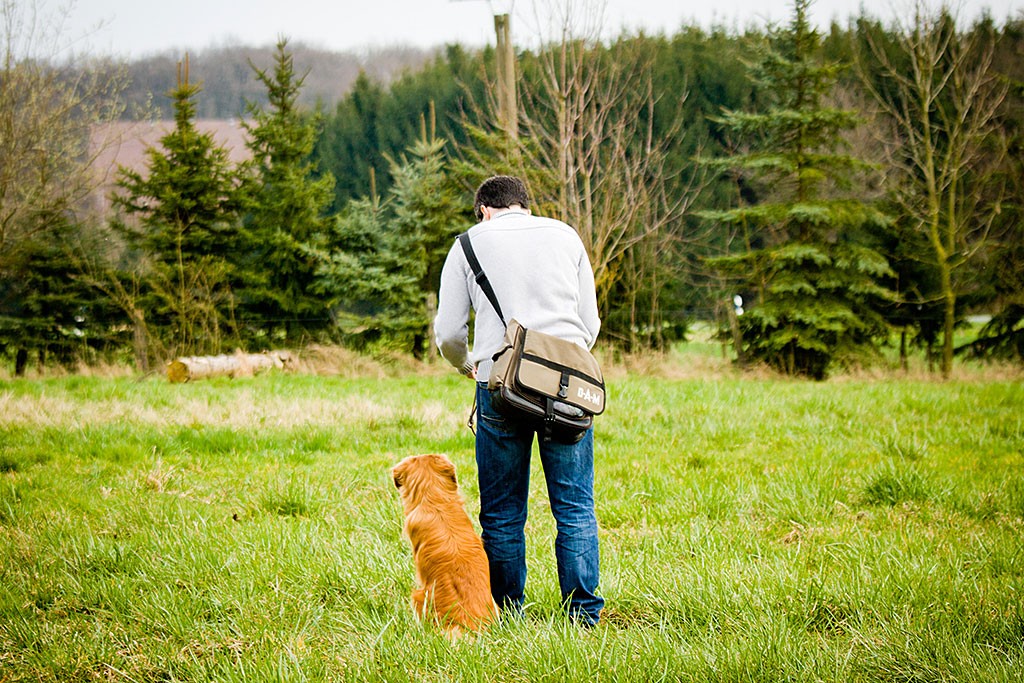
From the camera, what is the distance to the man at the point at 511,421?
3020 millimetres

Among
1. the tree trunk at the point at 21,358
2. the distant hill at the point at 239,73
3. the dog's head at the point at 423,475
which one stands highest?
the distant hill at the point at 239,73

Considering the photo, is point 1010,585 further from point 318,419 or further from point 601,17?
point 601,17

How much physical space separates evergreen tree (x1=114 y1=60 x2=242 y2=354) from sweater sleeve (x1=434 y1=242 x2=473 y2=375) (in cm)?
1487

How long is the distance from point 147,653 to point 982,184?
19794mm

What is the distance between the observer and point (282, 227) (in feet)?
63.6

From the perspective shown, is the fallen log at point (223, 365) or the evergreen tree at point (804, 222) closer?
the fallen log at point (223, 365)

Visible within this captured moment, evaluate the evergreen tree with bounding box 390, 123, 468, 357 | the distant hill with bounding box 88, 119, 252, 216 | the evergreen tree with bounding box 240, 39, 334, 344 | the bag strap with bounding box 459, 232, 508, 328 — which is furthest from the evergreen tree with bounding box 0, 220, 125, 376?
the bag strap with bounding box 459, 232, 508, 328

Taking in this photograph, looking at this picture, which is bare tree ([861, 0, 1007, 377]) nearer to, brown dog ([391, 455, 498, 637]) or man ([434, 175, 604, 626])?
man ([434, 175, 604, 626])

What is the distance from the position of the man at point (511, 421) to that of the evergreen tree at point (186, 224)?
14999mm

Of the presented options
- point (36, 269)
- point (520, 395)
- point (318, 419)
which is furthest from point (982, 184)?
point (36, 269)

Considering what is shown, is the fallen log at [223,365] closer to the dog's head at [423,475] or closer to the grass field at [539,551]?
the grass field at [539,551]

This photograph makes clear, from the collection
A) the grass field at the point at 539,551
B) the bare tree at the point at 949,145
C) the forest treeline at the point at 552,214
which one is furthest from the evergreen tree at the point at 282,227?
the bare tree at the point at 949,145

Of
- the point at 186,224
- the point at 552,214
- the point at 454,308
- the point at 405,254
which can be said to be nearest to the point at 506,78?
the point at 552,214

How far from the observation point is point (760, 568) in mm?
3629
